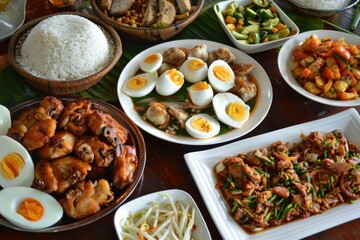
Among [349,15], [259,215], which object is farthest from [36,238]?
[349,15]

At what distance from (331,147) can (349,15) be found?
157 cm

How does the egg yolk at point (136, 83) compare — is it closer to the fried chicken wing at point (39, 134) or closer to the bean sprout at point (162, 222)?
the fried chicken wing at point (39, 134)

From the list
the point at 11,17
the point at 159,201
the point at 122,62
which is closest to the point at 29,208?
the point at 159,201

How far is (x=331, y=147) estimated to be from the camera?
2227 millimetres

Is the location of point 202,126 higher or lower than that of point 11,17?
lower

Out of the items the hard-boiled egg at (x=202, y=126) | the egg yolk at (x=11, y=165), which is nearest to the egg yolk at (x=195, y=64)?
the hard-boiled egg at (x=202, y=126)

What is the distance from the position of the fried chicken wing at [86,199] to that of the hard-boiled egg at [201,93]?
0.83 metres

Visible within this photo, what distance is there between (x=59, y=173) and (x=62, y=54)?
0.93 meters

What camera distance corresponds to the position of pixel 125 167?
1.95m

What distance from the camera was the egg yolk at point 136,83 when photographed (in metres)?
2.49

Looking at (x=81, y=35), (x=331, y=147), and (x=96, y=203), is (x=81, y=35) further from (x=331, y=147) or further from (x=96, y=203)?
(x=331, y=147)

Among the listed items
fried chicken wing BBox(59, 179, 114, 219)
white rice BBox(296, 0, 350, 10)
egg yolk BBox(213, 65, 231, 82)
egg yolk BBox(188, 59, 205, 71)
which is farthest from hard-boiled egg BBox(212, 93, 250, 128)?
white rice BBox(296, 0, 350, 10)

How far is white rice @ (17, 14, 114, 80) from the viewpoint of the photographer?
8.08 feet

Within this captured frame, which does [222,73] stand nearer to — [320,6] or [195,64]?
[195,64]
